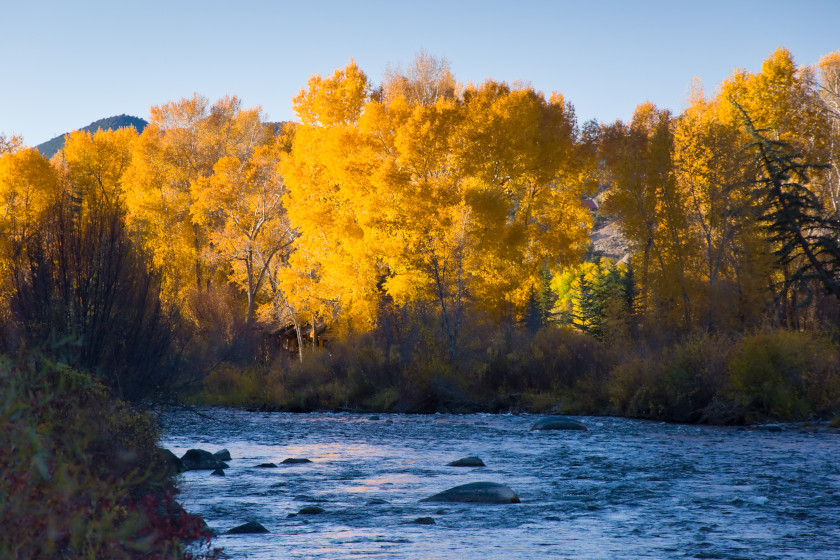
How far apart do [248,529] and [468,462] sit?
5893mm

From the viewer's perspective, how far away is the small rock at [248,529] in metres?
8.91

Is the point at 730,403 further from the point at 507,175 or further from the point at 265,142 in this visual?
the point at 265,142

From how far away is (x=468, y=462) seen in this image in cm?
1430

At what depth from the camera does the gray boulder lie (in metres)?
14.0

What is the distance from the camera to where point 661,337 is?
87.2 ft

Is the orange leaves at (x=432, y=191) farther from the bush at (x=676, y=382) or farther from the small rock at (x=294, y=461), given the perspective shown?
the small rock at (x=294, y=461)

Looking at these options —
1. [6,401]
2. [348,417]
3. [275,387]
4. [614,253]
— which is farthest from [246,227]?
[614,253]

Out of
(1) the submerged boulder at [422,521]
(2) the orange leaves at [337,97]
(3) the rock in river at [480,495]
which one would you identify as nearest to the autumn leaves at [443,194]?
(2) the orange leaves at [337,97]

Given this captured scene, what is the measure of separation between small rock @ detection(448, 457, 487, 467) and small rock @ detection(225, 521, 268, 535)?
5658 millimetres

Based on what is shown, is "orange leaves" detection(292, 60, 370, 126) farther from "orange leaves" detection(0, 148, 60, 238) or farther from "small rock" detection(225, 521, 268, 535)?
"small rock" detection(225, 521, 268, 535)

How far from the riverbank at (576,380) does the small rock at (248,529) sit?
14788 mm

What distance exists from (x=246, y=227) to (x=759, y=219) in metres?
21.0

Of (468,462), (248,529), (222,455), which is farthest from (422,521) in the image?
(222,455)

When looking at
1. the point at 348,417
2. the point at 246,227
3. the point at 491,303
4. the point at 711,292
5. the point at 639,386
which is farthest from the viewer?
the point at 246,227
